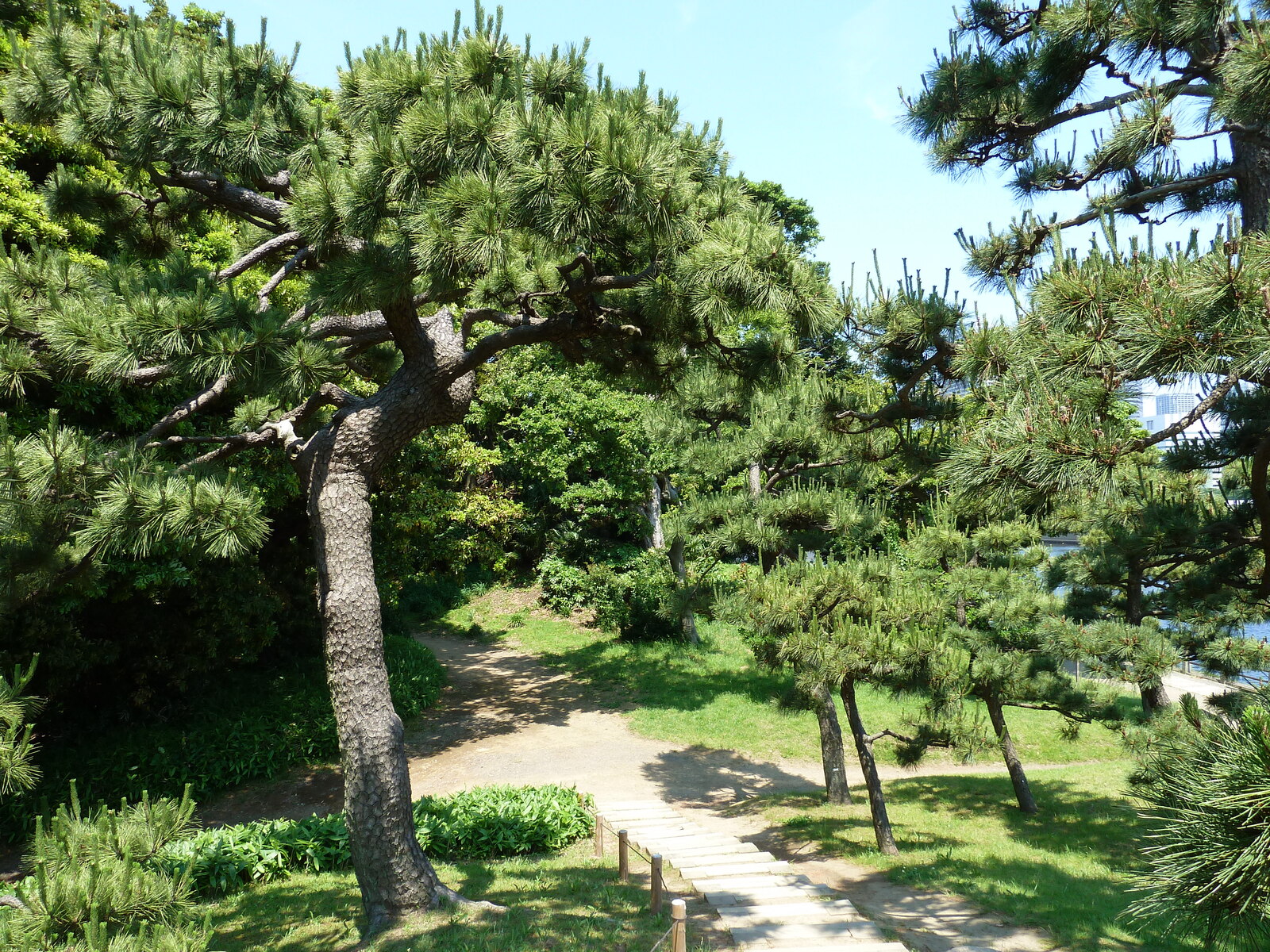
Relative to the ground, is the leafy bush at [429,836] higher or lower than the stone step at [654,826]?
higher

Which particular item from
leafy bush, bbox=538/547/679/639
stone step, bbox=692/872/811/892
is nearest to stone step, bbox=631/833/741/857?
stone step, bbox=692/872/811/892

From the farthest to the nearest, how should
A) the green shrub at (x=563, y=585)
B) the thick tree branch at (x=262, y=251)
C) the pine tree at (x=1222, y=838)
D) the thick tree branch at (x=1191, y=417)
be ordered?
1. the green shrub at (x=563, y=585)
2. the thick tree branch at (x=262, y=251)
3. the thick tree branch at (x=1191, y=417)
4. the pine tree at (x=1222, y=838)

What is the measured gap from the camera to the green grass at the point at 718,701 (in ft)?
39.6

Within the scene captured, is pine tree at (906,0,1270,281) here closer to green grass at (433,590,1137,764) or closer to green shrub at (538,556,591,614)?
green grass at (433,590,1137,764)

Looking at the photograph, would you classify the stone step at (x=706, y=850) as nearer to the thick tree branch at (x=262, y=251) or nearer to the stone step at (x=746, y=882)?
the stone step at (x=746, y=882)

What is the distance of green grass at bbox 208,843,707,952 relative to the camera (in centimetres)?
457

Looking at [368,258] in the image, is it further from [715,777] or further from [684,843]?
[715,777]

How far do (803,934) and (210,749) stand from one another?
786cm

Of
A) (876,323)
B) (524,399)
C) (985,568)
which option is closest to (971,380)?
(876,323)

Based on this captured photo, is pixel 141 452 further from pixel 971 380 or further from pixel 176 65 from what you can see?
pixel 971 380

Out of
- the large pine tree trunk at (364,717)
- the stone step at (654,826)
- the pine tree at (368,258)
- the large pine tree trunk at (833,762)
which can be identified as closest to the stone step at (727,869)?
the stone step at (654,826)

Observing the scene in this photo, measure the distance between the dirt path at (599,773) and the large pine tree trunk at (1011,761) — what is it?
8.31 ft

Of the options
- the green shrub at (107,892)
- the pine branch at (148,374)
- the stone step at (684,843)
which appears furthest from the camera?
the stone step at (684,843)

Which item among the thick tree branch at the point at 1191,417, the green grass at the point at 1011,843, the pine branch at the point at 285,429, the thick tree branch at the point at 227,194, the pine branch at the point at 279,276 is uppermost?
the thick tree branch at the point at 227,194
